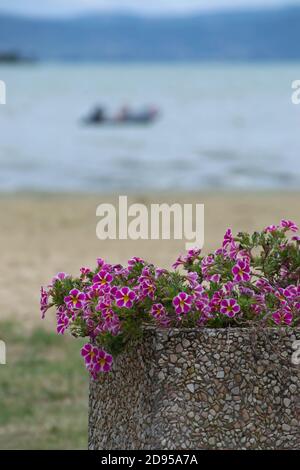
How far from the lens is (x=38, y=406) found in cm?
702

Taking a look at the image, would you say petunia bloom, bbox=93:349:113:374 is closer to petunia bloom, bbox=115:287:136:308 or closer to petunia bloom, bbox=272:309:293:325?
petunia bloom, bbox=115:287:136:308

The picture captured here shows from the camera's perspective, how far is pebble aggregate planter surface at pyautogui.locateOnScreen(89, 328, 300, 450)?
353cm

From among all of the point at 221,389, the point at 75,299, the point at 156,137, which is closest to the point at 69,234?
the point at 75,299

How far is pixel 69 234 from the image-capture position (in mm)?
15156

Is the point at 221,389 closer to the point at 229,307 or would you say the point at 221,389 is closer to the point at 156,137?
the point at 229,307

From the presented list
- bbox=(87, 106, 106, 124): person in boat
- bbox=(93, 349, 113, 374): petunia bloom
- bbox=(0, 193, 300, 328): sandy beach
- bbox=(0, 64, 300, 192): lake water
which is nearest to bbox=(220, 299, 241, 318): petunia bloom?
bbox=(93, 349, 113, 374): petunia bloom

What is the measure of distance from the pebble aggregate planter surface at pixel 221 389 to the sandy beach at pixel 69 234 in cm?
590

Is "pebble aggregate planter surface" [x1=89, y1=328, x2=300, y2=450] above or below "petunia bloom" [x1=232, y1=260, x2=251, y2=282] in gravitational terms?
below

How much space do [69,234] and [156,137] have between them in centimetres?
2635

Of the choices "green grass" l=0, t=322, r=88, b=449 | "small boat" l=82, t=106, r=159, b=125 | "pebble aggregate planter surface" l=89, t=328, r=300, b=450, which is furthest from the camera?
"small boat" l=82, t=106, r=159, b=125

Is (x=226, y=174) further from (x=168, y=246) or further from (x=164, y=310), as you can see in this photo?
(x=164, y=310)

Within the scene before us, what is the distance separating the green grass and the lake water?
15.1 m
